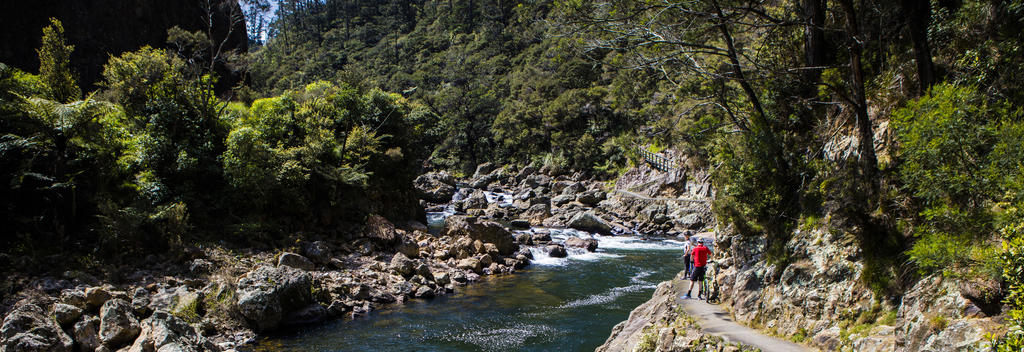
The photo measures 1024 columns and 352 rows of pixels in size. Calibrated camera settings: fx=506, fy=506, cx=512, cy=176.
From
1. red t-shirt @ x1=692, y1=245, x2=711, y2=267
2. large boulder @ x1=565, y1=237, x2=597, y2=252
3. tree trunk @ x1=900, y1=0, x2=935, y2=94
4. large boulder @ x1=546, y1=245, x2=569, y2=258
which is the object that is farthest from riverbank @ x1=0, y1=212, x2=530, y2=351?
tree trunk @ x1=900, y1=0, x2=935, y2=94

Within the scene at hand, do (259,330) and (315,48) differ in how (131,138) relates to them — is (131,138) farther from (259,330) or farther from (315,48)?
(315,48)

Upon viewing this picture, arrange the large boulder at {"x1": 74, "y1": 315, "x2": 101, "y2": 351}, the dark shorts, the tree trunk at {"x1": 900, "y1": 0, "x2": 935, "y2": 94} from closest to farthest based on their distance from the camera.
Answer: the tree trunk at {"x1": 900, "y1": 0, "x2": 935, "y2": 94}
the large boulder at {"x1": 74, "y1": 315, "x2": 101, "y2": 351}
the dark shorts

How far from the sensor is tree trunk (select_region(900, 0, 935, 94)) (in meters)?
8.34

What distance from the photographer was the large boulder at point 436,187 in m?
45.6

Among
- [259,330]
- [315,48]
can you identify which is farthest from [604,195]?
[315,48]

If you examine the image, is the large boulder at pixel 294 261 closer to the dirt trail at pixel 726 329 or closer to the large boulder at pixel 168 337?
the large boulder at pixel 168 337

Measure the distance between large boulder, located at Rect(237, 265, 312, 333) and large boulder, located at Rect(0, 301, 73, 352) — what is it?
369cm

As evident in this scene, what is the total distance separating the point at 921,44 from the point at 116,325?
16601 millimetres

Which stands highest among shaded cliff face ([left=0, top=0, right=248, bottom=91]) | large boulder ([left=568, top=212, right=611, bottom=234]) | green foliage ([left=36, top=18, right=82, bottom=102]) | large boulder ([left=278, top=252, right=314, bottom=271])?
shaded cliff face ([left=0, top=0, right=248, bottom=91])

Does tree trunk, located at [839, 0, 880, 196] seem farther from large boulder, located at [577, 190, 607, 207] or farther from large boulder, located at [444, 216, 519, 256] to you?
large boulder, located at [577, 190, 607, 207]

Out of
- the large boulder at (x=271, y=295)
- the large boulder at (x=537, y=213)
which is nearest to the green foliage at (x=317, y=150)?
the large boulder at (x=271, y=295)

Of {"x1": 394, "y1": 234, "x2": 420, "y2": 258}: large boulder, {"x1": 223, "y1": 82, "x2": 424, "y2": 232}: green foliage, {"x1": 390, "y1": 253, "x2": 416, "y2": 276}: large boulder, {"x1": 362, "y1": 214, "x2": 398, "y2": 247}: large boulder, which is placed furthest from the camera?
{"x1": 362, "y1": 214, "x2": 398, "y2": 247}: large boulder

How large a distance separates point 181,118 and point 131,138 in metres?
2.34

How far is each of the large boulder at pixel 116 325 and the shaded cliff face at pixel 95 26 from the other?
18.6m
